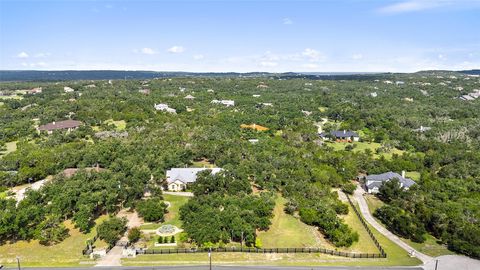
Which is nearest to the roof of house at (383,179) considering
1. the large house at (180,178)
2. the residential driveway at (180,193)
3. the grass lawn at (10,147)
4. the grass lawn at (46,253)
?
the large house at (180,178)

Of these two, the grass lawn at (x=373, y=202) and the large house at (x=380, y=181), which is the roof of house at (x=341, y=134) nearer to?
the large house at (x=380, y=181)

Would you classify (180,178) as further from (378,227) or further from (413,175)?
(413,175)

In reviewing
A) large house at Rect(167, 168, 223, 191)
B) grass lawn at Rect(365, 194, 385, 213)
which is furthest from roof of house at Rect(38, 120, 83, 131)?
grass lawn at Rect(365, 194, 385, 213)

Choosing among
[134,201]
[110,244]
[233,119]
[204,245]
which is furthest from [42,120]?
[204,245]

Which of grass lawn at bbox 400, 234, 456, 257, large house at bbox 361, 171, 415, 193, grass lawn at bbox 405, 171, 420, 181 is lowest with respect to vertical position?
grass lawn at bbox 400, 234, 456, 257

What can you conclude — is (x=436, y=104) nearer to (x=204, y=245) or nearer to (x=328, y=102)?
(x=328, y=102)

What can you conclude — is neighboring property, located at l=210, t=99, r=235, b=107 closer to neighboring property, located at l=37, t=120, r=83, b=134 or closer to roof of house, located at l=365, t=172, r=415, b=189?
neighboring property, located at l=37, t=120, r=83, b=134

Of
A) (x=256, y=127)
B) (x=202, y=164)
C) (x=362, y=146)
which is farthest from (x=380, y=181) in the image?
(x=256, y=127)
